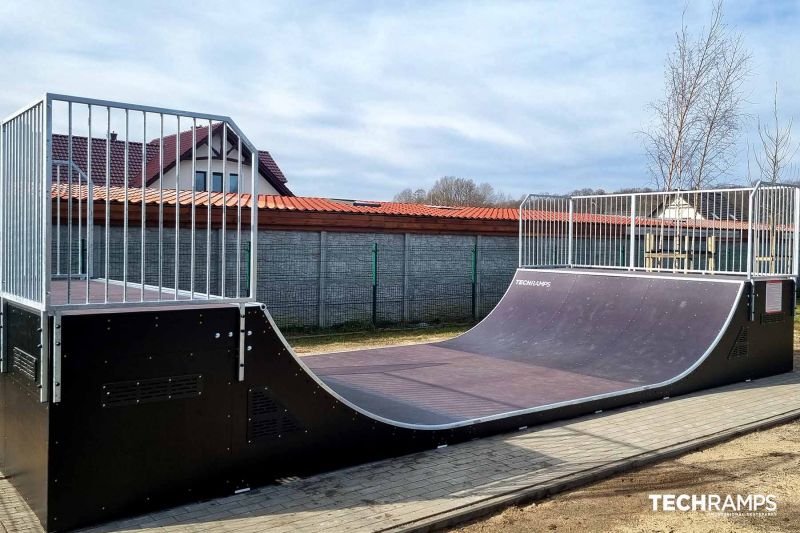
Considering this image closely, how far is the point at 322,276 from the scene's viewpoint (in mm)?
14586

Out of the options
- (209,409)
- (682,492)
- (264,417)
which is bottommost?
(682,492)

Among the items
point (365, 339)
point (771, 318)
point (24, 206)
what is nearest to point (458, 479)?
point (24, 206)

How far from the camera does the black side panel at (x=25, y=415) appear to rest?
409 centimetres

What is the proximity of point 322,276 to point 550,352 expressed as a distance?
245 inches

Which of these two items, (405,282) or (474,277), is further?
(474,277)

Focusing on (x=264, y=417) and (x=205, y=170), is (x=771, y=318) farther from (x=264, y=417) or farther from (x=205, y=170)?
(x=205, y=170)

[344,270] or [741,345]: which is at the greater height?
[344,270]

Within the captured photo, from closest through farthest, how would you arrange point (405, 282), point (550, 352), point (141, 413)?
point (141, 413) < point (550, 352) < point (405, 282)

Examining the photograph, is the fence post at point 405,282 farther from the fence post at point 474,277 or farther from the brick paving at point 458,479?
the brick paving at point 458,479

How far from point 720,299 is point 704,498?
483 cm

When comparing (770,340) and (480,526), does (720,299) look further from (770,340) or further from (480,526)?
(480,526)

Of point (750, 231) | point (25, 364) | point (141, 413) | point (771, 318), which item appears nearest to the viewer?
point (141, 413)

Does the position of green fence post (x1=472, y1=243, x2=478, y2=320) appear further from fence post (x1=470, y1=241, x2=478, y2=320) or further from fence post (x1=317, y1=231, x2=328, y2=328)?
fence post (x1=317, y1=231, x2=328, y2=328)

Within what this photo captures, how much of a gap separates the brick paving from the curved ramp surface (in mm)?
581
